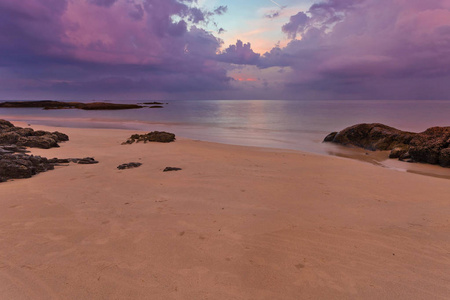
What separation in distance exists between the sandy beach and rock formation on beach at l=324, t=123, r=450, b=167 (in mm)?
3977

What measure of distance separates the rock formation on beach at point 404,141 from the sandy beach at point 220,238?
3.98 m

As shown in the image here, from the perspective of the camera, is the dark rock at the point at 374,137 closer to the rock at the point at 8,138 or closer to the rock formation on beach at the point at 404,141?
the rock formation on beach at the point at 404,141

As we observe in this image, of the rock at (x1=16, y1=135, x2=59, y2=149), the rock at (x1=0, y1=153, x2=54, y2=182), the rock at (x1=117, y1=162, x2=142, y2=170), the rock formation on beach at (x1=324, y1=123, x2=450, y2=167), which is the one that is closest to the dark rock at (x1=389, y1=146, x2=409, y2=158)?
the rock formation on beach at (x1=324, y1=123, x2=450, y2=167)

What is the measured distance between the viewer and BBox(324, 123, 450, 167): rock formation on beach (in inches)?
350

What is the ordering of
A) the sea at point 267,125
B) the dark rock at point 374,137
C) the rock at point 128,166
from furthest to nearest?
the sea at point 267,125 → the dark rock at point 374,137 → the rock at point 128,166

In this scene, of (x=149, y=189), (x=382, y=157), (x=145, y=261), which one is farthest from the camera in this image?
(x=382, y=157)

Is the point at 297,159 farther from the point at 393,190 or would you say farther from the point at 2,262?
the point at 2,262

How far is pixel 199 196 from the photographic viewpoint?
4715 millimetres

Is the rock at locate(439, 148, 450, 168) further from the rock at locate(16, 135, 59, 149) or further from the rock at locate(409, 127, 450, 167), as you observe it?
the rock at locate(16, 135, 59, 149)

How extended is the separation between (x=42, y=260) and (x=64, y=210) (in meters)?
1.42

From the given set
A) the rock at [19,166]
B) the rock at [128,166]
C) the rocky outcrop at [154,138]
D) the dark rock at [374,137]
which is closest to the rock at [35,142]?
the rocky outcrop at [154,138]

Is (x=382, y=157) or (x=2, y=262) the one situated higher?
(x=382, y=157)

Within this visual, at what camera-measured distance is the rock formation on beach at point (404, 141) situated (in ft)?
29.1

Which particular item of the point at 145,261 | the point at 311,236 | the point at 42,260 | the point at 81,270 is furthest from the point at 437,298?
the point at 42,260
